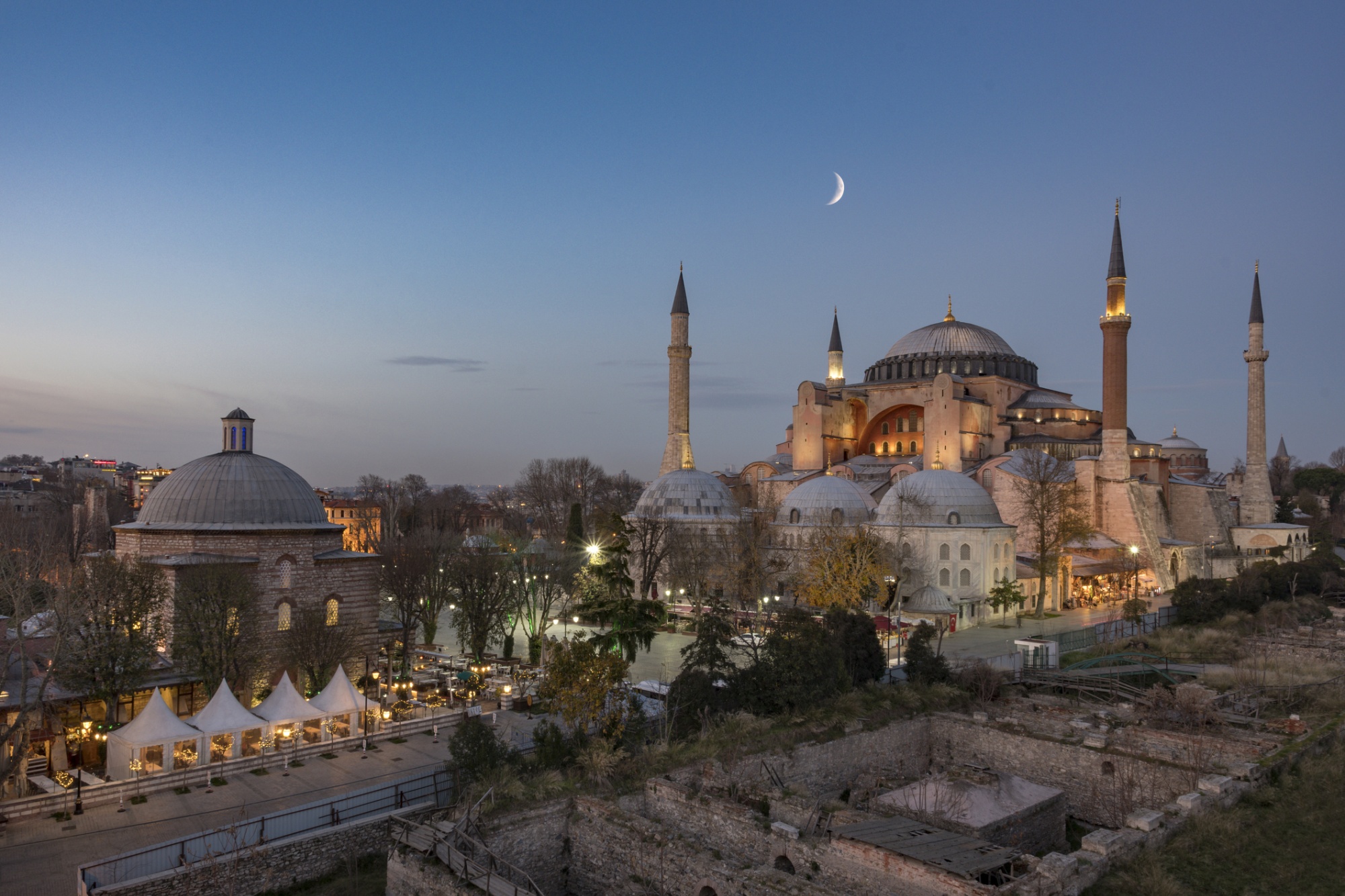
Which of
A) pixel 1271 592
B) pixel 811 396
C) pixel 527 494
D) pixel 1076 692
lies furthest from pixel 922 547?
pixel 527 494

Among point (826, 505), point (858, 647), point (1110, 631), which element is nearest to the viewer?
point (858, 647)

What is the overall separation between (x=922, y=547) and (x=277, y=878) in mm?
26529

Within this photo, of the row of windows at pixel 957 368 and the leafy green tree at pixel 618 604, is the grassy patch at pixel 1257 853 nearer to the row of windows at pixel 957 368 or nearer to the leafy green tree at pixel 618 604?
the leafy green tree at pixel 618 604

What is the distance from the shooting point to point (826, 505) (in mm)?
36531

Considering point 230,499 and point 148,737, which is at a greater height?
point 230,499

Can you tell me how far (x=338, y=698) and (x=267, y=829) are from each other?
5452 mm

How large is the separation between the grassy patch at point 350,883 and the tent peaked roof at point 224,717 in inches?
184

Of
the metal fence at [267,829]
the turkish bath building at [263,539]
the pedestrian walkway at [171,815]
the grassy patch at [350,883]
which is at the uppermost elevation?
the turkish bath building at [263,539]

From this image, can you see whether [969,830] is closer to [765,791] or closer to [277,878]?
[765,791]

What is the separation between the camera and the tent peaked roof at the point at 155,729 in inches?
586

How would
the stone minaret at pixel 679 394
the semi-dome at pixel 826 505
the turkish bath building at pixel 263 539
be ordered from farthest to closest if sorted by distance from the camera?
the stone minaret at pixel 679 394, the semi-dome at pixel 826 505, the turkish bath building at pixel 263 539

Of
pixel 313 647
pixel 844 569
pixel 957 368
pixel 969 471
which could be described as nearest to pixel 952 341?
pixel 957 368

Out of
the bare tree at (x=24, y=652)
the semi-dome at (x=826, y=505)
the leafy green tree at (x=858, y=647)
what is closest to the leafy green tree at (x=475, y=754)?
the bare tree at (x=24, y=652)

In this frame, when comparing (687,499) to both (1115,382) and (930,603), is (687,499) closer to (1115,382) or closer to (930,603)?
(930,603)
